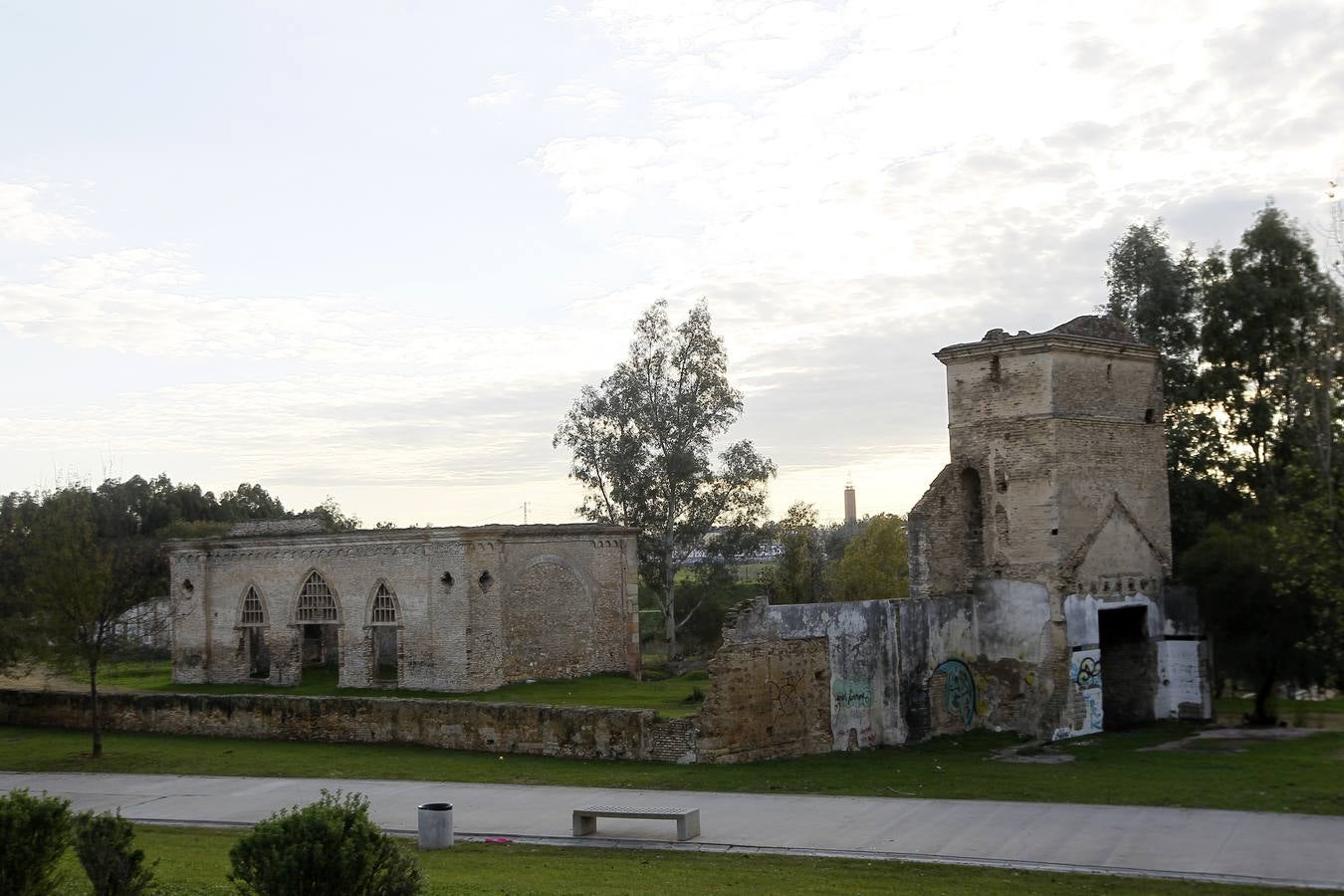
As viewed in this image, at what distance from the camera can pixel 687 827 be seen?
1623 centimetres

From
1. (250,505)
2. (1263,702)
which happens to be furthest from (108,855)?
(250,505)

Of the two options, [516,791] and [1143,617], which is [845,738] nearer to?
[516,791]

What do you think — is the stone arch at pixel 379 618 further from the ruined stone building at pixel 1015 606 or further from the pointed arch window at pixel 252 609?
the ruined stone building at pixel 1015 606

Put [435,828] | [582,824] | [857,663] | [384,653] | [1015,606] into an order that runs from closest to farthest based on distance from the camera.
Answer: [435,828] < [582,824] < [857,663] < [1015,606] < [384,653]

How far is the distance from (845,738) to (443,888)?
12903mm

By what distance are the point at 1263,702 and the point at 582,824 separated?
17.9m

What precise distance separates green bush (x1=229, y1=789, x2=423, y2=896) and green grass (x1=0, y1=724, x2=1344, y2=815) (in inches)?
440

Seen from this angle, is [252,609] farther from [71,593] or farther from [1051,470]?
[1051,470]

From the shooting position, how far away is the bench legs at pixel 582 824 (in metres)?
16.7

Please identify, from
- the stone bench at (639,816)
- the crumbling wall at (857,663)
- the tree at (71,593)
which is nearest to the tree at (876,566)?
the crumbling wall at (857,663)

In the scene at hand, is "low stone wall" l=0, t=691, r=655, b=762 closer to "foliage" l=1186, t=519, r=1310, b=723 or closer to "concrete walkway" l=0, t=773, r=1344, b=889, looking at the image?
"concrete walkway" l=0, t=773, r=1344, b=889

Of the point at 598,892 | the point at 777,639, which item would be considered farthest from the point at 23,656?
the point at 598,892

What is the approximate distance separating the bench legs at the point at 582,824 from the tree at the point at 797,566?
3179cm

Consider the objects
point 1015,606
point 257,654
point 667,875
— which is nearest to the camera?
point 667,875
